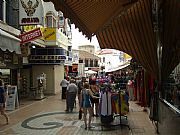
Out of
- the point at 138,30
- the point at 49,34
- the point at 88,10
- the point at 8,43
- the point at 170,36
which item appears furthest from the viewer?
the point at 49,34

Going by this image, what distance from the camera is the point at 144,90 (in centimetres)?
1466

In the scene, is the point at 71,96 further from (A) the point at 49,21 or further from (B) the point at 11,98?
(A) the point at 49,21

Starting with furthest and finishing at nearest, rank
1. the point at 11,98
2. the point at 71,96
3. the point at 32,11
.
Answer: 1. the point at 11,98
2. the point at 32,11
3. the point at 71,96

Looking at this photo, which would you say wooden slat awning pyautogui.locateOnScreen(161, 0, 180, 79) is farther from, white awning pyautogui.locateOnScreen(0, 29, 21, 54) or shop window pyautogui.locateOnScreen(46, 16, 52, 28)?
Result: shop window pyautogui.locateOnScreen(46, 16, 52, 28)

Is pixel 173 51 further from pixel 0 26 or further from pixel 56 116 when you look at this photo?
pixel 0 26

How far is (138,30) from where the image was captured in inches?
236

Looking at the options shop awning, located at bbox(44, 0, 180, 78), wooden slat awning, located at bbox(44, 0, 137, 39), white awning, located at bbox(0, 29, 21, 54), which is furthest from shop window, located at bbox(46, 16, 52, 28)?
wooden slat awning, located at bbox(44, 0, 137, 39)

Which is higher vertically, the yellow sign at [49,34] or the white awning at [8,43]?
the yellow sign at [49,34]

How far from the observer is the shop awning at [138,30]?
201 inches

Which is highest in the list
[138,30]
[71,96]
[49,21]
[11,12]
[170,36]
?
[49,21]

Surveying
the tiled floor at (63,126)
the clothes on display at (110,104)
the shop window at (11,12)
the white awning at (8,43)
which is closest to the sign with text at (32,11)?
the white awning at (8,43)

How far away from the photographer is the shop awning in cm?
510

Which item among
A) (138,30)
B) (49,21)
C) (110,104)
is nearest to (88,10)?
Answer: (138,30)

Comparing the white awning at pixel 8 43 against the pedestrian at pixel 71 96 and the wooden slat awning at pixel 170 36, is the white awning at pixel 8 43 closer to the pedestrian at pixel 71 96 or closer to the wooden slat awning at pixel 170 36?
the pedestrian at pixel 71 96
